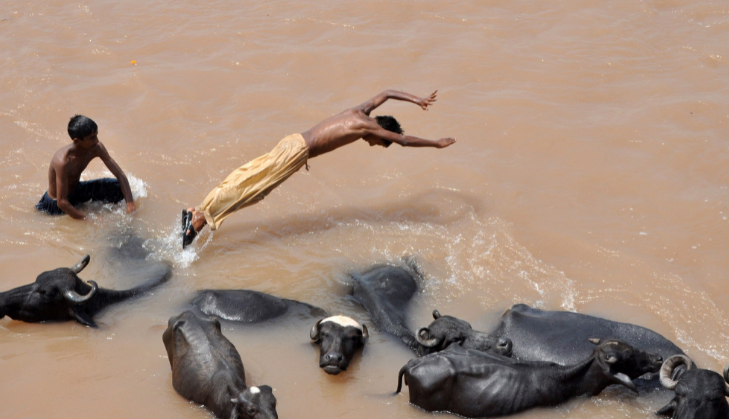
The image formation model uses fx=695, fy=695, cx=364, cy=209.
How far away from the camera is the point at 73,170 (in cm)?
733

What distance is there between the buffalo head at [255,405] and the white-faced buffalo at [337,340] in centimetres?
105

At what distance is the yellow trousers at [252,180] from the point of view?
22.8 ft

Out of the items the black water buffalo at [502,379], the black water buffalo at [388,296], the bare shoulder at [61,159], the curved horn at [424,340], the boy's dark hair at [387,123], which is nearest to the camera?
the black water buffalo at [502,379]

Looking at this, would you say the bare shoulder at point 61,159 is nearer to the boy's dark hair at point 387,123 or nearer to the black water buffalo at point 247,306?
the black water buffalo at point 247,306

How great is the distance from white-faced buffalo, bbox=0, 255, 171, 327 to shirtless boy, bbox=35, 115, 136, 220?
1537 mm

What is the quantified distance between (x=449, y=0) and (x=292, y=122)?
13.5ft

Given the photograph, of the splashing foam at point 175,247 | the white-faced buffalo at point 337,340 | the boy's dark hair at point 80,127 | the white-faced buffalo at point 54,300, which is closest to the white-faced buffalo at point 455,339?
the white-faced buffalo at point 337,340

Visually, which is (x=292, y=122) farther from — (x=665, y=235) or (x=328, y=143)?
(x=665, y=235)

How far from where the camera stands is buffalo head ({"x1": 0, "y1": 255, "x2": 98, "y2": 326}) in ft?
18.7

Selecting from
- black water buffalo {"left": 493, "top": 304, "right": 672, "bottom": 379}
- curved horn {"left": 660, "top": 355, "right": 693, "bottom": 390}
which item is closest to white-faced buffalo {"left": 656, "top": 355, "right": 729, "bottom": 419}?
curved horn {"left": 660, "top": 355, "right": 693, "bottom": 390}

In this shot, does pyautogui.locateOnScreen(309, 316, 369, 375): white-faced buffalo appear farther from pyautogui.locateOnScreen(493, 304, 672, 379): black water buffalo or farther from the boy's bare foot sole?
the boy's bare foot sole

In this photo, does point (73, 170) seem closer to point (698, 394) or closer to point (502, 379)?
point (502, 379)

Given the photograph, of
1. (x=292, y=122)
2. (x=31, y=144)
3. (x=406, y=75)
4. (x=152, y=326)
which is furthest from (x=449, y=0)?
(x=152, y=326)

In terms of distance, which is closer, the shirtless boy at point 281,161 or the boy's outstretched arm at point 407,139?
the boy's outstretched arm at point 407,139
